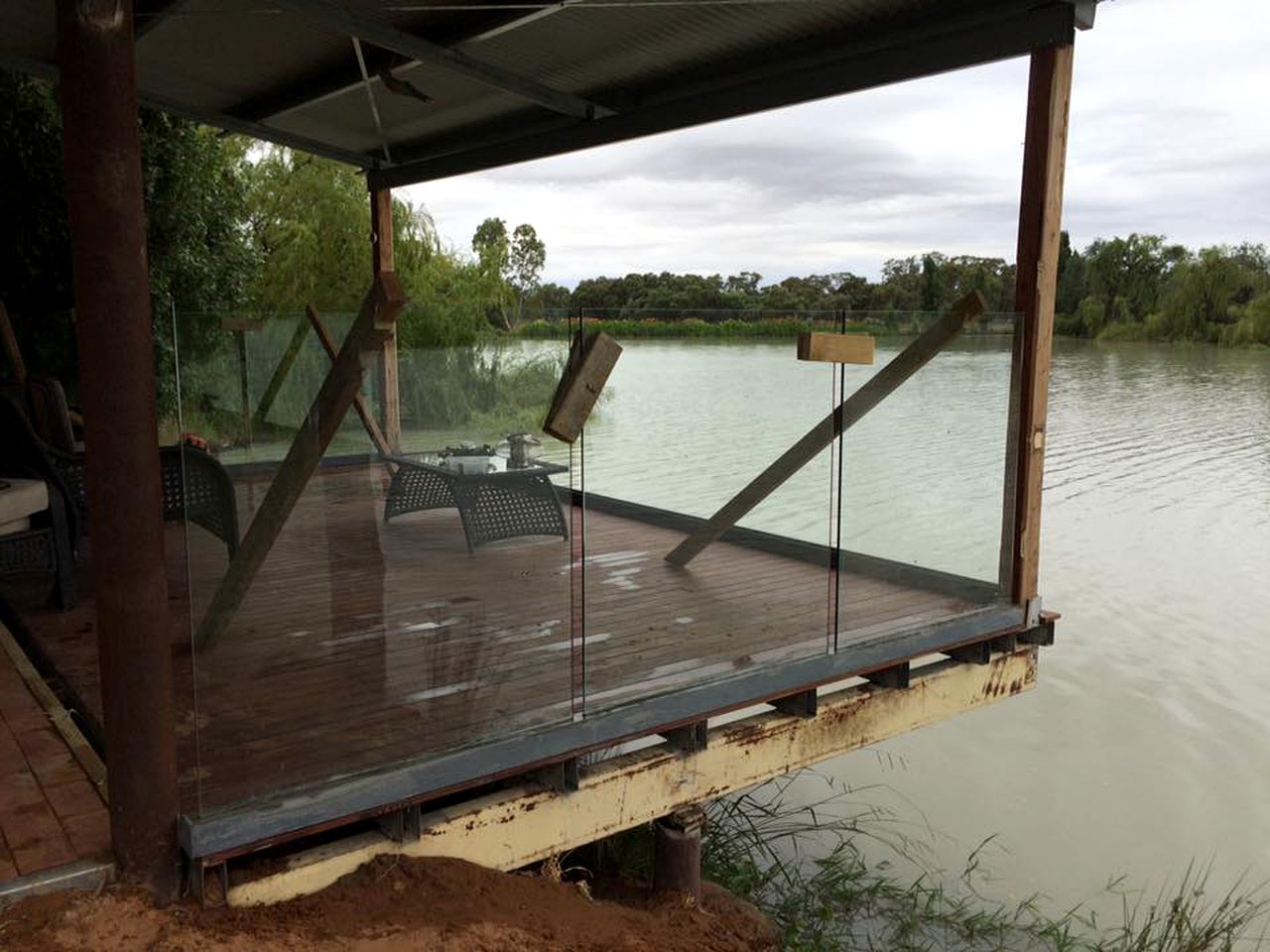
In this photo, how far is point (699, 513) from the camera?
3.41 metres

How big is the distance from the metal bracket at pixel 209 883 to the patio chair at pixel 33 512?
6.73 feet

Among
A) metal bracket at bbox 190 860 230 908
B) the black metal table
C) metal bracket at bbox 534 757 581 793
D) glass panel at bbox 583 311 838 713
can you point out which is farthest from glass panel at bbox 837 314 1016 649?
metal bracket at bbox 190 860 230 908

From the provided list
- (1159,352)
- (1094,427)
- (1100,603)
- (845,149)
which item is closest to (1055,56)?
(1100,603)

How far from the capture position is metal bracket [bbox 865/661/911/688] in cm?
403

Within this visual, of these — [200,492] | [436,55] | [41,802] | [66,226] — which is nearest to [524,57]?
[436,55]

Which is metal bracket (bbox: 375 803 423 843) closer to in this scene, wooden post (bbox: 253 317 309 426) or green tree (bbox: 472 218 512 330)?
wooden post (bbox: 253 317 309 426)

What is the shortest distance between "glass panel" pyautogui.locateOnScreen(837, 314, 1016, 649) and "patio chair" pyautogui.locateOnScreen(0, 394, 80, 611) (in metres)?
3.05

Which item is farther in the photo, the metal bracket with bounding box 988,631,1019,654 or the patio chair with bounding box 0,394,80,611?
the metal bracket with bounding box 988,631,1019,654

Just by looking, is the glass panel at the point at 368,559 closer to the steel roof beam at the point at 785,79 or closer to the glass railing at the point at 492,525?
the glass railing at the point at 492,525

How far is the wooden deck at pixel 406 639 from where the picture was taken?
8.22ft

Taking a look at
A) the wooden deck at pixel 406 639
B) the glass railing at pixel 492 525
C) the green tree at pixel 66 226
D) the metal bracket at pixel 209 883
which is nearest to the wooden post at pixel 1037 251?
the glass railing at pixel 492 525

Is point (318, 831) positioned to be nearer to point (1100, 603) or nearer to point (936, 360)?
point (936, 360)

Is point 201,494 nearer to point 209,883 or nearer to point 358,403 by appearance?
point 358,403

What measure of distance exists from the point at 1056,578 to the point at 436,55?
9.86 metres
